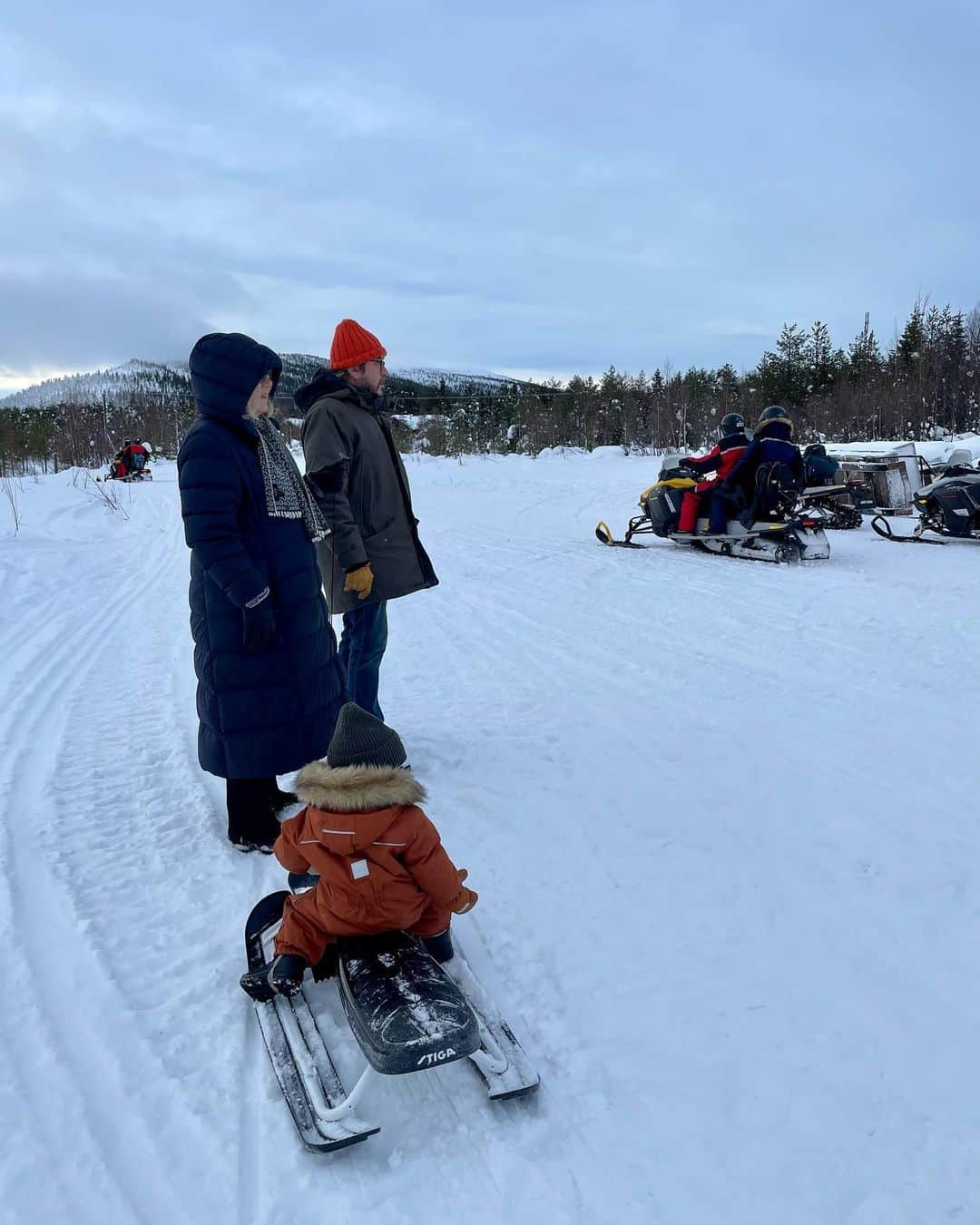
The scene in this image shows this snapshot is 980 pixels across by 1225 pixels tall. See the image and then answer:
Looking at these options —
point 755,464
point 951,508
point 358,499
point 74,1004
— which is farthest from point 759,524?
point 74,1004

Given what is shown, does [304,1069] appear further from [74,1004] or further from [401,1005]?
[74,1004]

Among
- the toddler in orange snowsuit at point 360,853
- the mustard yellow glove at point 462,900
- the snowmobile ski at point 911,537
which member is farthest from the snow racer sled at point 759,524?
the toddler in orange snowsuit at point 360,853

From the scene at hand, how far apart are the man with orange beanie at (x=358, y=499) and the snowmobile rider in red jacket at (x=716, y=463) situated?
20.9ft

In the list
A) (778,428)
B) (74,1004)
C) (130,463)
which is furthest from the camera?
(130,463)

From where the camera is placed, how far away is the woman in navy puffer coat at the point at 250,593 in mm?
2785

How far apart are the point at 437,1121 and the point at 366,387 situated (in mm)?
2684

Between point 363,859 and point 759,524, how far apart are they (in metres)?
7.79

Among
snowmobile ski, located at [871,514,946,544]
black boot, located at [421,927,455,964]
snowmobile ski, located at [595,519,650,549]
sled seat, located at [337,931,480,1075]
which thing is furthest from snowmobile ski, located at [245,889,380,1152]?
snowmobile ski, located at [871,514,946,544]

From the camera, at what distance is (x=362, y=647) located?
11.9 feet

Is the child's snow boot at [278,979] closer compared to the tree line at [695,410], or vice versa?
the child's snow boot at [278,979]

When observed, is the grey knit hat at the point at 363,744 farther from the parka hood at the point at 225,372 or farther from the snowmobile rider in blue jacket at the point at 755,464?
the snowmobile rider in blue jacket at the point at 755,464

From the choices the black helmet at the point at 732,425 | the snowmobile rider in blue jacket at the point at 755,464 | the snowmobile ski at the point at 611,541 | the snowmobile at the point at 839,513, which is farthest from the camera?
the snowmobile at the point at 839,513

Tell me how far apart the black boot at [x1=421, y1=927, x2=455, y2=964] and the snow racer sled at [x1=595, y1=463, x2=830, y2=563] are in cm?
718

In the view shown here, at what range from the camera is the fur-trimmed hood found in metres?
2.19
